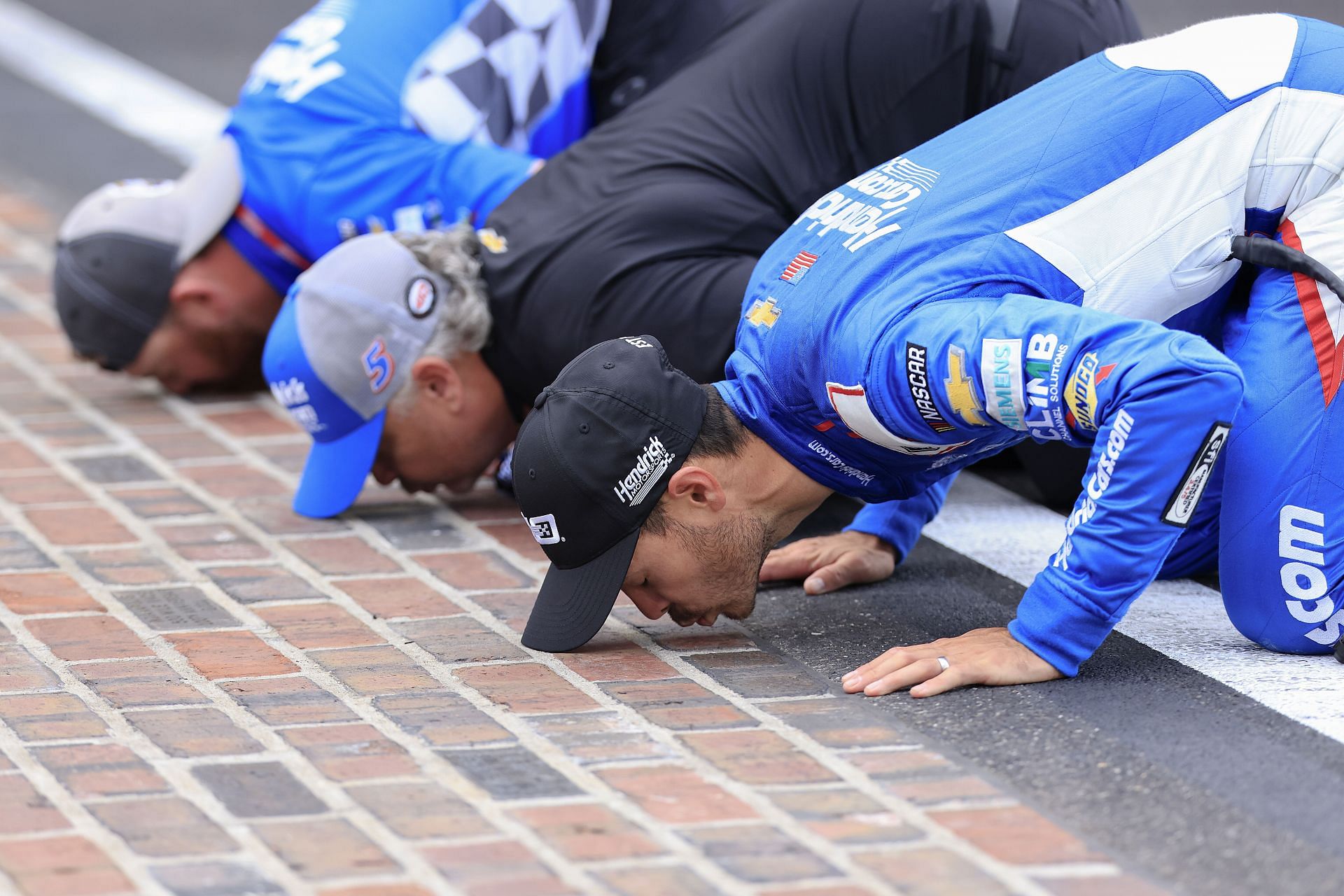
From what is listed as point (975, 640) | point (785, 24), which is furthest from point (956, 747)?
point (785, 24)

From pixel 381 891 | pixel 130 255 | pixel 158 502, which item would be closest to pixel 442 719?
pixel 381 891

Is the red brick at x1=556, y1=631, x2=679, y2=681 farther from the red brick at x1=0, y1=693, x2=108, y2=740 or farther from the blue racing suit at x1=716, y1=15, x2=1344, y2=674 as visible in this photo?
the red brick at x1=0, y1=693, x2=108, y2=740

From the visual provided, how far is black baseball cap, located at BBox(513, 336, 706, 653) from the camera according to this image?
301 centimetres

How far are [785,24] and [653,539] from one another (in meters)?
1.73

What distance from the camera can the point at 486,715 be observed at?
9.62 feet

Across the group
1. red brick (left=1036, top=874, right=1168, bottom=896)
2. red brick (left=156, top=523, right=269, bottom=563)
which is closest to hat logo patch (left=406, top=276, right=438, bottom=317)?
red brick (left=156, top=523, right=269, bottom=563)

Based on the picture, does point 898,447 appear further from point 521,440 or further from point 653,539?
point 521,440

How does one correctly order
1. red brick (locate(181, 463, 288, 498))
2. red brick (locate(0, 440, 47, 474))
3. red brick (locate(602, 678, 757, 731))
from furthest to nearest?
red brick (locate(0, 440, 47, 474)) → red brick (locate(181, 463, 288, 498)) → red brick (locate(602, 678, 757, 731))

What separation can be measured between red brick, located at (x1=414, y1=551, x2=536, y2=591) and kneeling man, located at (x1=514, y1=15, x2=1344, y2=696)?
439 millimetres

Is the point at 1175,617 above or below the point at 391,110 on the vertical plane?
below

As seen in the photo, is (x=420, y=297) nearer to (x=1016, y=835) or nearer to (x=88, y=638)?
(x=88, y=638)

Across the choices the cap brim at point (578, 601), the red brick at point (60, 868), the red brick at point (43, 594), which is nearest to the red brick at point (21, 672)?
the red brick at point (43, 594)

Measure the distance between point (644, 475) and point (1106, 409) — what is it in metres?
0.79

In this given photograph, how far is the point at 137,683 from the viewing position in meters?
3.06
